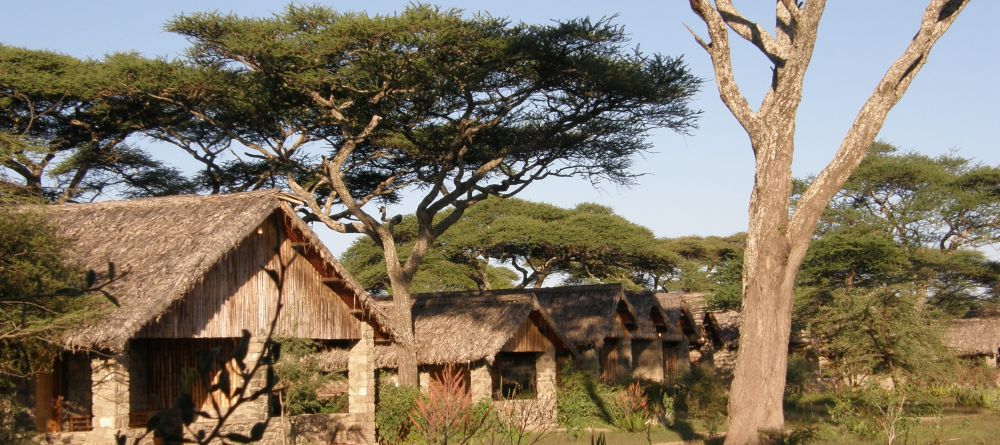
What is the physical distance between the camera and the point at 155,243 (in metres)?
14.7

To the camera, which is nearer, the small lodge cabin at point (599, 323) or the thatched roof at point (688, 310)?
the small lodge cabin at point (599, 323)

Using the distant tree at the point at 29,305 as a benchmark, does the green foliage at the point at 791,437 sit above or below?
below

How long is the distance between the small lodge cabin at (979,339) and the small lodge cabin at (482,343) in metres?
16.5

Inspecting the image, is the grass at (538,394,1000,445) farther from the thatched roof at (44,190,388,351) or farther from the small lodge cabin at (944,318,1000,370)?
the small lodge cabin at (944,318,1000,370)

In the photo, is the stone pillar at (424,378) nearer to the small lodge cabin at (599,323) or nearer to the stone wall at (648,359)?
the small lodge cabin at (599,323)

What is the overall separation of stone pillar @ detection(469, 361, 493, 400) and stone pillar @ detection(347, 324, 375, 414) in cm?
458

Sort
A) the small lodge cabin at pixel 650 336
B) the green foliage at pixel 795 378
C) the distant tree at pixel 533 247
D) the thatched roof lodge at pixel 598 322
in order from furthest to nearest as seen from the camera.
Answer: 1. the distant tree at pixel 533 247
2. the small lodge cabin at pixel 650 336
3. the green foliage at pixel 795 378
4. the thatched roof lodge at pixel 598 322

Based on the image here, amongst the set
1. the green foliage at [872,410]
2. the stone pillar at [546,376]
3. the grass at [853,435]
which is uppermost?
the stone pillar at [546,376]

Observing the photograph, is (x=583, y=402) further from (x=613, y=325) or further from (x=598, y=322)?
(x=613, y=325)

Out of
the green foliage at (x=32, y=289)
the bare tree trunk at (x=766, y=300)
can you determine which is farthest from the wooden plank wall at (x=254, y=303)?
the bare tree trunk at (x=766, y=300)

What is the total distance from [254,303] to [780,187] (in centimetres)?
733

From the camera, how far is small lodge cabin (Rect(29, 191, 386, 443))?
13109 mm

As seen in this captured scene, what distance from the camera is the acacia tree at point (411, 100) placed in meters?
19.7

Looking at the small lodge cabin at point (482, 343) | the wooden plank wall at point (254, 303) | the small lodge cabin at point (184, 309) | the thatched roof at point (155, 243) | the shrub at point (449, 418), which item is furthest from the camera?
the small lodge cabin at point (482, 343)
